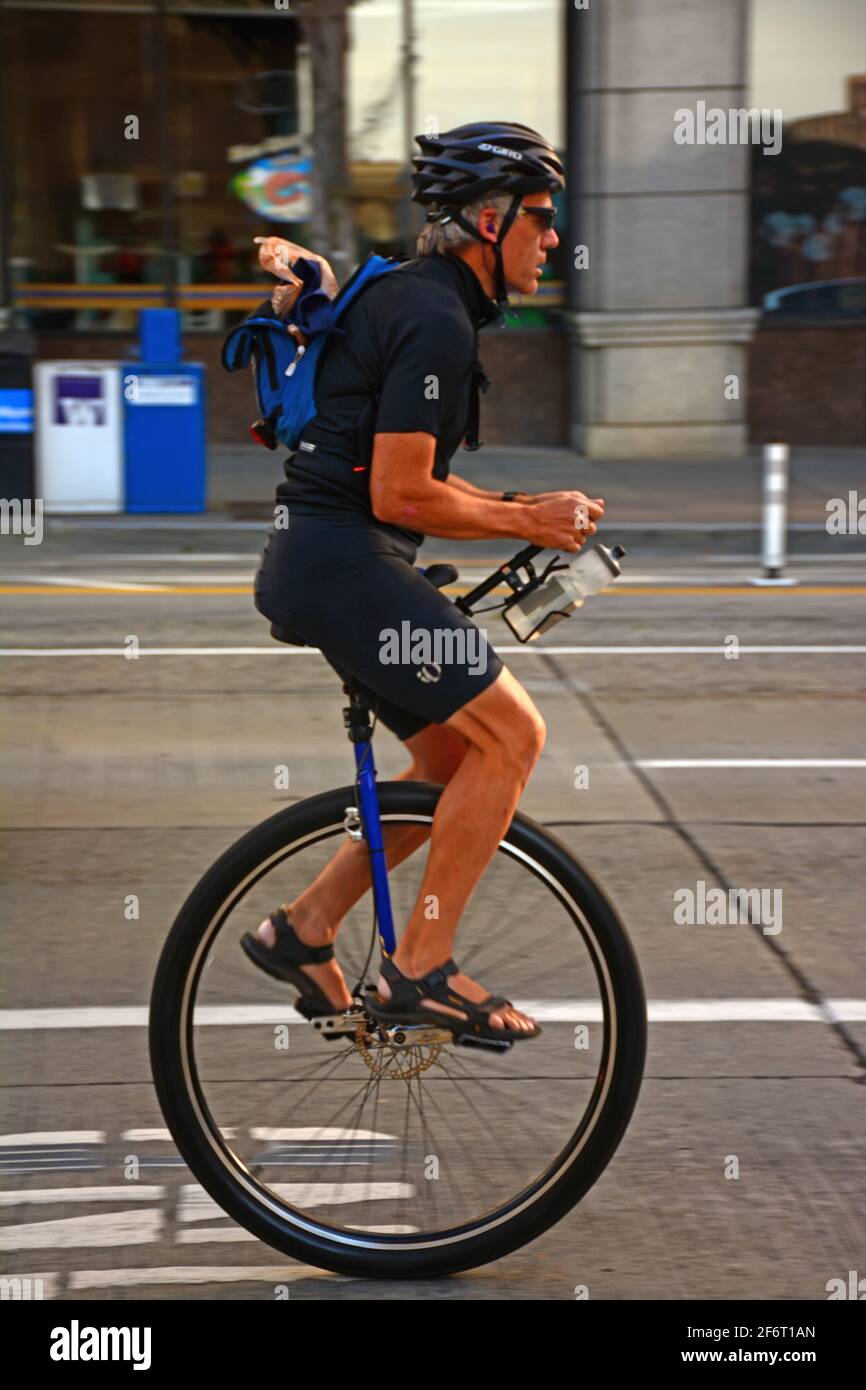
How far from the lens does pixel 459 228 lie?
3.57 metres

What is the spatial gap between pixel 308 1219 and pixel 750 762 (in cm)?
437

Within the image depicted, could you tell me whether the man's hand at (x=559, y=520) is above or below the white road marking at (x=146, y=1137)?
above

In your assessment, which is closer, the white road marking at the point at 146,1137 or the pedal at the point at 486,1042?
the pedal at the point at 486,1042

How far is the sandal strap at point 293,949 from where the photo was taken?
3.73 meters

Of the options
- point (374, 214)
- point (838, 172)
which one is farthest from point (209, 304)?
point (838, 172)

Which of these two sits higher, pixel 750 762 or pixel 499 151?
pixel 499 151

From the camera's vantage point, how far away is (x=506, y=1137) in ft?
12.6

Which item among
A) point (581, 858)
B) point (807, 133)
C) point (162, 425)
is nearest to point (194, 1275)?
point (581, 858)

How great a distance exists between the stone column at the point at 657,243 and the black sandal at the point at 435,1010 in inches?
580

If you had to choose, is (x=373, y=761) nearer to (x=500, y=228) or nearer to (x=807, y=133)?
(x=500, y=228)

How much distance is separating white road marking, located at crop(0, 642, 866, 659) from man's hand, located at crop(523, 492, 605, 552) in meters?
6.22

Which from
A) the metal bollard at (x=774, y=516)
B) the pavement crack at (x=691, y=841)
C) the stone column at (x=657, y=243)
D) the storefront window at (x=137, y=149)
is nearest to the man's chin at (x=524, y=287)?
the pavement crack at (x=691, y=841)

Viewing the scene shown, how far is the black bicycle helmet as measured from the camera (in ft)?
11.6

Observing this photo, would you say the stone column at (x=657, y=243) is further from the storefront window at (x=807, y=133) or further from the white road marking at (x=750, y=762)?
the white road marking at (x=750, y=762)
